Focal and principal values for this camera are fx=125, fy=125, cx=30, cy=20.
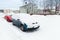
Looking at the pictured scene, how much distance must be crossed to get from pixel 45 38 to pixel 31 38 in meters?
0.65

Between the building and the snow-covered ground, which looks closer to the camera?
the snow-covered ground

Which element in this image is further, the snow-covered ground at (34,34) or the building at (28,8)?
the building at (28,8)

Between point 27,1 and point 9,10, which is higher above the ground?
point 27,1

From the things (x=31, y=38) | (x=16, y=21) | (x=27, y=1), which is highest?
(x=27, y=1)

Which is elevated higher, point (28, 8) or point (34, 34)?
point (28, 8)

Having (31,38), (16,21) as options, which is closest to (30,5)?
(16,21)

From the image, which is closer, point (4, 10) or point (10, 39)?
point (10, 39)

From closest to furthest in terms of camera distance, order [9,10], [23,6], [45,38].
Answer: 1. [45,38]
2. [9,10]
3. [23,6]

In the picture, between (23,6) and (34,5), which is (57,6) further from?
(23,6)

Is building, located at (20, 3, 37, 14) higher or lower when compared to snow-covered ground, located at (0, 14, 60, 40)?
higher

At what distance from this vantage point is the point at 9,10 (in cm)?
1794

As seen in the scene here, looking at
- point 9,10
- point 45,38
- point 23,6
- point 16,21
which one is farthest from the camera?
point 23,6

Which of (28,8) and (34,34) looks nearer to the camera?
(34,34)

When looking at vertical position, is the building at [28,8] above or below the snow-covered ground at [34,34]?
above
